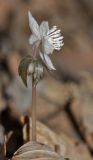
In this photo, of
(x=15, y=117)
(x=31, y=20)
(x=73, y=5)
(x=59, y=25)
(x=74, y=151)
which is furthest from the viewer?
(x=73, y=5)

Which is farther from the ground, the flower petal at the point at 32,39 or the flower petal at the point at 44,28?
the flower petal at the point at 44,28

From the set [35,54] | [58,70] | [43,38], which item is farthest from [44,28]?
[58,70]

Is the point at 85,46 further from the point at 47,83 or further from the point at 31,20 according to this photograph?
the point at 31,20

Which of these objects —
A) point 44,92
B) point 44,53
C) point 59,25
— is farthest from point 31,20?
point 59,25

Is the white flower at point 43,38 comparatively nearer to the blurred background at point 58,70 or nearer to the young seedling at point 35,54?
the young seedling at point 35,54

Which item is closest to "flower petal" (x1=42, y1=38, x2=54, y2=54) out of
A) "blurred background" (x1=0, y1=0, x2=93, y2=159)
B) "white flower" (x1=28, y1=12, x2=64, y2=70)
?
"white flower" (x1=28, y1=12, x2=64, y2=70)

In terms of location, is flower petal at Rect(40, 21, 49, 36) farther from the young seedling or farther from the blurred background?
the blurred background

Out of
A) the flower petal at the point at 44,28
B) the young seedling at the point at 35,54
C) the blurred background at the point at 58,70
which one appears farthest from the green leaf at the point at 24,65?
the blurred background at the point at 58,70

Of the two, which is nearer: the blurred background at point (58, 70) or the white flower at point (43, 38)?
the white flower at point (43, 38)

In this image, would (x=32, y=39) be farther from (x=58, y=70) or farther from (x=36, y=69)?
(x=58, y=70)
